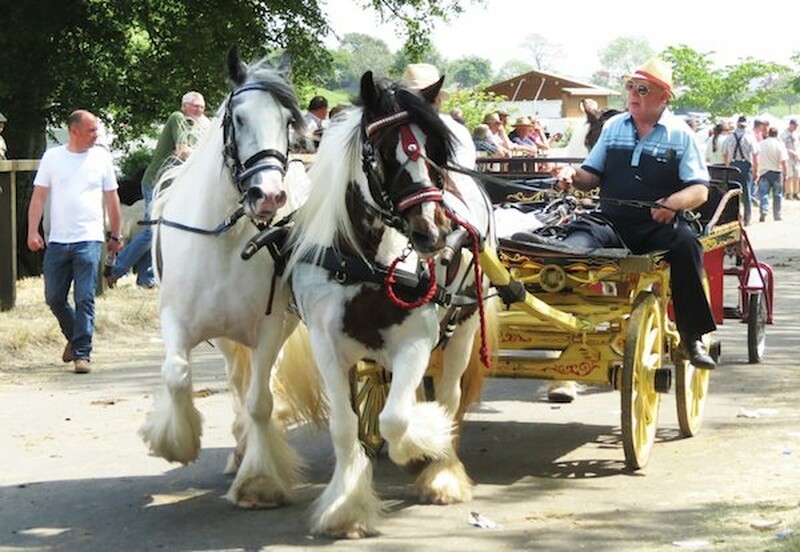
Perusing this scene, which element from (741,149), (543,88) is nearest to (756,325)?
(741,149)

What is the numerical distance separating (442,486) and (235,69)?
88.9 inches

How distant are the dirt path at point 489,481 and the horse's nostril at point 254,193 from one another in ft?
4.92

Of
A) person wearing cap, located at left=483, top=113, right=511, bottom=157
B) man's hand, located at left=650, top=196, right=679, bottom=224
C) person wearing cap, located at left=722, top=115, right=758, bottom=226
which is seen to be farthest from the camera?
person wearing cap, located at left=722, top=115, right=758, bottom=226

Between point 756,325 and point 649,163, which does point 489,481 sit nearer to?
point 649,163

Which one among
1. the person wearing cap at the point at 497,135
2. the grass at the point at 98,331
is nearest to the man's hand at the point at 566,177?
the grass at the point at 98,331

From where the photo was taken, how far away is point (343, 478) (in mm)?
6695

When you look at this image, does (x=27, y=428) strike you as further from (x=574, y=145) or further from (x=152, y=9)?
(x=152, y=9)

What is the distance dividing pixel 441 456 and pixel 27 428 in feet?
11.5

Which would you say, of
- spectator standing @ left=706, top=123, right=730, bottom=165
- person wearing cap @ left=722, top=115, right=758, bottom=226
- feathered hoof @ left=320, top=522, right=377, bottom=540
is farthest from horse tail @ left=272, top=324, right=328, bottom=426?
spectator standing @ left=706, top=123, right=730, bottom=165

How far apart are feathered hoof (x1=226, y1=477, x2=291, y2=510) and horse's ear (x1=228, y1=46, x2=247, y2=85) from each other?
194 cm

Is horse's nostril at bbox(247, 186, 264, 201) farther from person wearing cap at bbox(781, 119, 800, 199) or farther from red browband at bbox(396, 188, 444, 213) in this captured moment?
person wearing cap at bbox(781, 119, 800, 199)

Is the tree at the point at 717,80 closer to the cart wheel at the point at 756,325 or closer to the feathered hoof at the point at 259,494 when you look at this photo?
the cart wheel at the point at 756,325

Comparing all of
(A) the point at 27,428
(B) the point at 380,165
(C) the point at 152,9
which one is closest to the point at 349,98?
(B) the point at 380,165

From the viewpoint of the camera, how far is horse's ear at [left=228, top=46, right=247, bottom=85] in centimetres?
727
